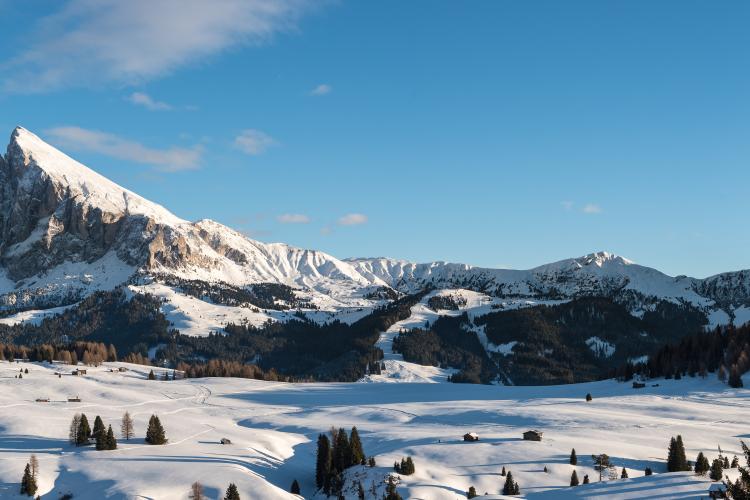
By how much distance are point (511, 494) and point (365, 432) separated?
1996 inches

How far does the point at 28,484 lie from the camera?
95062 millimetres

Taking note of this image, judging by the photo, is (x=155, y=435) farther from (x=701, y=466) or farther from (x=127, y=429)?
(x=701, y=466)

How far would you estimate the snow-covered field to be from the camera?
96250 millimetres

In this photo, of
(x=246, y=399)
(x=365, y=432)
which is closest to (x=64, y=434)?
(x=365, y=432)

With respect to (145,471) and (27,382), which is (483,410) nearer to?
(145,471)

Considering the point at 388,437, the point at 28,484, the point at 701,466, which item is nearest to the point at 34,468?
the point at 28,484

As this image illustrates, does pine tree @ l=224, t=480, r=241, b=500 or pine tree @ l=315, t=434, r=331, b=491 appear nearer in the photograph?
pine tree @ l=224, t=480, r=241, b=500

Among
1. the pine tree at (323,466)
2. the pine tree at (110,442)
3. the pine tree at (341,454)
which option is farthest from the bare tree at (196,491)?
the pine tree at (110,442)

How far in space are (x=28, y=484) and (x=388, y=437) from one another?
58101 mm

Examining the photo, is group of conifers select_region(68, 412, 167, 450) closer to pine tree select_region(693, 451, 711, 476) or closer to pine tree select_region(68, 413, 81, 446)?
pine tree select_region(68, 413, 81, 446)

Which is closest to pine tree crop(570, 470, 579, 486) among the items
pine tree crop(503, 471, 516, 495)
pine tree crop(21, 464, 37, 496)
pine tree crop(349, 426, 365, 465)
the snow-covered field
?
the snow-covered field

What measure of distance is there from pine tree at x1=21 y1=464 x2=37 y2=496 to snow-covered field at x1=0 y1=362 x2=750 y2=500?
1.45 meters

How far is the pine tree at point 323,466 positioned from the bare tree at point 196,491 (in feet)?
56.9

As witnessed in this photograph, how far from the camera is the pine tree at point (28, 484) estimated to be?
310ft
